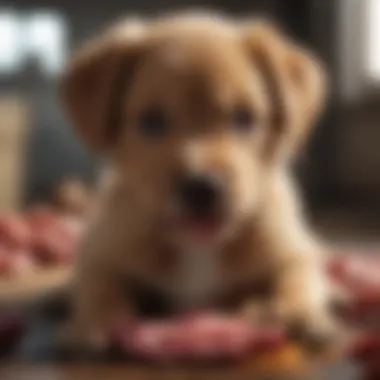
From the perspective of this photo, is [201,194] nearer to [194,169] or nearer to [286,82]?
[194,169]

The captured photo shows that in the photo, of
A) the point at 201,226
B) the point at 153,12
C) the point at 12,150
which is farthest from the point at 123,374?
the point at 153,12

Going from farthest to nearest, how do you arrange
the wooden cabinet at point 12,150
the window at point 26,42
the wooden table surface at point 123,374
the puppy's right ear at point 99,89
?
1. the window at point 26,42
2. the wooden cabinet at point 12,150
3. the puppy's right ear at point 99,89
4. the wooden table surface at point 123,374

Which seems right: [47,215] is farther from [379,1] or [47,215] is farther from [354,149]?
[379,1]

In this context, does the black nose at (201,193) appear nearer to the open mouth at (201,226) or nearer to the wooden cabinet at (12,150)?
the open mouth at (201,226)

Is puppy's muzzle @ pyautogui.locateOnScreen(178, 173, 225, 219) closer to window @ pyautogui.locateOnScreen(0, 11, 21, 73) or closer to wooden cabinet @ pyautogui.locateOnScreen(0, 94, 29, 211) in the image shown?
wooden cabinet @ pyautogui.locateOnScreen(0, 94, 29, 211)

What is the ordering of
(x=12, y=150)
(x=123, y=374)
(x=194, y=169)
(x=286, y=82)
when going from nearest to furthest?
(x=123, y=374)
(x=194, y=169)
(x=286, y=82)
(x=12, y=150)

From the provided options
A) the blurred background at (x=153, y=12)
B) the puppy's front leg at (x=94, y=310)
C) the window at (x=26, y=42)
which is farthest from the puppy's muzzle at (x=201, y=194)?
the window at (x=26, y=42)

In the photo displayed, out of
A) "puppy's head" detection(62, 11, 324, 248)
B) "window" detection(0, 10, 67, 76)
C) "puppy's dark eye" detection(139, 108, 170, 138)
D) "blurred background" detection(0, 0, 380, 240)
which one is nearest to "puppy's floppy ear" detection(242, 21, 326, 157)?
"puppy's head" detection(62, 11, 324, 248)
